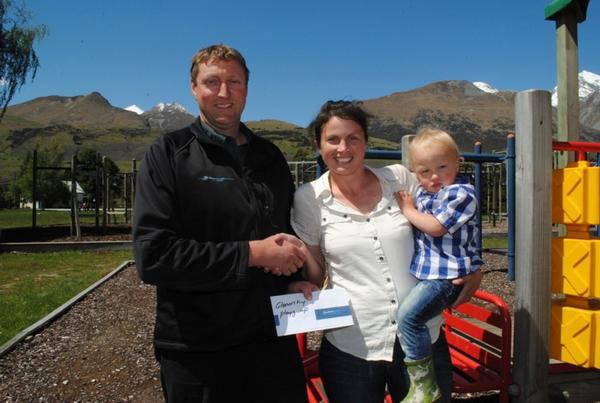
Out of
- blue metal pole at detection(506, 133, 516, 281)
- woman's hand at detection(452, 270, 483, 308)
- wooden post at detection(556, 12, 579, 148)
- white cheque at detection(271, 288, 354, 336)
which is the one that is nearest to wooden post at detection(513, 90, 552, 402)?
woman's hand at detection(452, 270, 483, 308)

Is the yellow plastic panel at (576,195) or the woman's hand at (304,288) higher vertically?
the yellow plastic panel at (576,195)

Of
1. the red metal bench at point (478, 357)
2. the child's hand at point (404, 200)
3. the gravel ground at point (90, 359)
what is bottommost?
the gravel ground at point (90, 359)

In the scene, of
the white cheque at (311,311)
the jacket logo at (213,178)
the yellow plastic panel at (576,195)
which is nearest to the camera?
the jacket logo at (213,178)

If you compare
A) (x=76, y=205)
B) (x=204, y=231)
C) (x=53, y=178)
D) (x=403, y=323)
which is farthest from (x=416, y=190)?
(x=53, y=178)

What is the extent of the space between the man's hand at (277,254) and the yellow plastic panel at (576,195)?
1660mm

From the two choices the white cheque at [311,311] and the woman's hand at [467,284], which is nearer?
the white cheque at [311,311]

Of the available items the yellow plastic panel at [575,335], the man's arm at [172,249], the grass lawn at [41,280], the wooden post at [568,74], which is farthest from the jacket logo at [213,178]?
the grass lawn at [41,280]

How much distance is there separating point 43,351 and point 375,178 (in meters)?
4.17

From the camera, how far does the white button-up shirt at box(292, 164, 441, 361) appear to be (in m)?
2.13

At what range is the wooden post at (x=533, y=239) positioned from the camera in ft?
9.52

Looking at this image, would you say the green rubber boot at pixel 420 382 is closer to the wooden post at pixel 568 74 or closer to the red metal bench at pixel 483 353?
the red metal bench at pixel 483 353

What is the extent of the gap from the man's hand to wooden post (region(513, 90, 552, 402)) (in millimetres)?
1550

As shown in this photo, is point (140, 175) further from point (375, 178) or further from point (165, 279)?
point (375, 178)

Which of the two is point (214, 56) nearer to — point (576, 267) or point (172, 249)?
point (172, 249)
